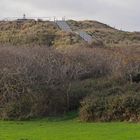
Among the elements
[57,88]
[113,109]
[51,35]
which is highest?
[51,35]

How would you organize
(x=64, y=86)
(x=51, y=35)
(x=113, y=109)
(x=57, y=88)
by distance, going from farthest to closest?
1. (x=51, y=35)
2. (x=64, y=86)
3. (x=57, y=88)
4. (x=113, y=109)

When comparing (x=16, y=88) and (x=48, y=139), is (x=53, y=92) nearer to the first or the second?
(x=16, y=88)

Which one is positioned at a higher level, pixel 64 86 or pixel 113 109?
pixel 64 86

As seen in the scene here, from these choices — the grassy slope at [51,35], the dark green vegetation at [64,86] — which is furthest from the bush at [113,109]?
the grassy slope at [51,35]

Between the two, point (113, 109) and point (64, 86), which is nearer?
point (113, 109)

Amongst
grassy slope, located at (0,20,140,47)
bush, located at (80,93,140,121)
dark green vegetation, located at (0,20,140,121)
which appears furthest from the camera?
grassy slope, located at (0,20,140,47)

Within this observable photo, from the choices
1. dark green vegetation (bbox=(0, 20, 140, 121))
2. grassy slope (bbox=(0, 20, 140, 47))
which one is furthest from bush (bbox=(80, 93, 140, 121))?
→ grassy slope (bbox=(0, 20, 140, 47))

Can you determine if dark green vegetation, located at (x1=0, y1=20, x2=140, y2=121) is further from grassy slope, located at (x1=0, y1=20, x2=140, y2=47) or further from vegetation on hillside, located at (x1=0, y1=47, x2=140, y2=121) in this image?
grassy slope, located at (x1=0, y1=20, x2=140, y2=47)

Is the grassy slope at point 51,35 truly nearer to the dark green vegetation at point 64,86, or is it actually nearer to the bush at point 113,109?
the dark green vegetation at point 64,86

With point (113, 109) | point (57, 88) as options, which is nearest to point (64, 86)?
point (57, 88)

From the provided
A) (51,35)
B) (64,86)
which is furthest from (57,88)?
(51,35)

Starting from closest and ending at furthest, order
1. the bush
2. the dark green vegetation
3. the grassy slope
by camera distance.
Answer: the bush → the dark green vegetation → the grassy slope

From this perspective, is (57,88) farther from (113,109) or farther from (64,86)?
(113,109)

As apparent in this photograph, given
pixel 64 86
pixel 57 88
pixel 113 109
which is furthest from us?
pixel 64 86
